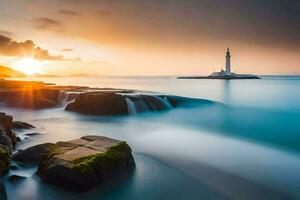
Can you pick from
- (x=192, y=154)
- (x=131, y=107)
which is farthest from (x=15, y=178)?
(x=131, y=107)

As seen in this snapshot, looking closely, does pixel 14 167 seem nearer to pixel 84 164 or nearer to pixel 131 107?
pixel 84 164

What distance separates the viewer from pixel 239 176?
30.5 ft

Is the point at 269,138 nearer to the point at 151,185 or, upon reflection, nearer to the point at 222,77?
the point at 151,185

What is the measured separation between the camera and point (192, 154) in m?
12.1

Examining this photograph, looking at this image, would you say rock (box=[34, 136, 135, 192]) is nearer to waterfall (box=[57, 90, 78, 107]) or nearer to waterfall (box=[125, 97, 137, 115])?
waterfall (box=[125, 97, 137, 115])

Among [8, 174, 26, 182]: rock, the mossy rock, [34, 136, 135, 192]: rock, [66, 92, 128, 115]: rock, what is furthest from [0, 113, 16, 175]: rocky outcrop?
[66, 92, 128, 115]: rock

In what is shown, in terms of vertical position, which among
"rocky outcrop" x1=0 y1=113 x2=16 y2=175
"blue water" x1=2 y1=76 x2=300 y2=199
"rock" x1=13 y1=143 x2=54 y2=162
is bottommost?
"blue water" x1=2 y1=76 x2=300 y2=199

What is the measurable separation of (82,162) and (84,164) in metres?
0.13

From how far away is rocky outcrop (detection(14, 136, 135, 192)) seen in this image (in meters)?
7.35

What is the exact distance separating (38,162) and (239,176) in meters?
6.78

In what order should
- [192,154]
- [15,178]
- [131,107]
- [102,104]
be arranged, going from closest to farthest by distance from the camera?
[15,178]
[192,154]
[102,104]
[131,107]

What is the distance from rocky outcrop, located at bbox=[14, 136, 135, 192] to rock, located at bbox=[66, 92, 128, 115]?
1397 cm

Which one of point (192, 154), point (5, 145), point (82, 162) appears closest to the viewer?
point (82, 162)

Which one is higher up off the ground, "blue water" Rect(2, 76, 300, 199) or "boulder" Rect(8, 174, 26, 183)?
"boulder" Rect(8, 174, 26, 183)
